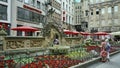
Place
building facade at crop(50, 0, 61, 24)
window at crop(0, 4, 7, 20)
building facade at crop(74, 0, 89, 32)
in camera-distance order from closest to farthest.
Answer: window at crop(0, 4, 7, 20), building facade at crop(50, 0, 61, 24), building facade at crop(74, 0, 89, 32)

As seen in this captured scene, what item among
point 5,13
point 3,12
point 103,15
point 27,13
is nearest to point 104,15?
point 103,15

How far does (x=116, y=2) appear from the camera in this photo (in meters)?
66.8

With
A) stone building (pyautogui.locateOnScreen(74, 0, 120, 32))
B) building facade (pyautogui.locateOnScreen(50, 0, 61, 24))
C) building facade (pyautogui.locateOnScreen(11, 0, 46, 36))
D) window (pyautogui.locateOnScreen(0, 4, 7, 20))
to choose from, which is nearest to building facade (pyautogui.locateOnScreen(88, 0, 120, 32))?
stone building (pyautogui.locateOnScreen(74, 0, 120, 32))

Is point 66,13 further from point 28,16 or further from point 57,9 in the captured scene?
point 28,16

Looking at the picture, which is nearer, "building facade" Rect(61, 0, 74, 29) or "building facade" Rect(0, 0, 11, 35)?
"building facade" Rect(0, 0, 11, 35)

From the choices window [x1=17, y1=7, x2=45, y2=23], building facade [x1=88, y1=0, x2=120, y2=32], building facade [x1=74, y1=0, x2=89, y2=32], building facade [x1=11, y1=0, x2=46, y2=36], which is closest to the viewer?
building facade [x1=11, y1=0, x2=46, y2=36]

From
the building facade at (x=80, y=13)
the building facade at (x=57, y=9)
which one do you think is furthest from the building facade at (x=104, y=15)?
the building facade at (x=57, y=9)

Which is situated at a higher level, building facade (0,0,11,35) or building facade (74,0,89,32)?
building facade (74,0,89,32)

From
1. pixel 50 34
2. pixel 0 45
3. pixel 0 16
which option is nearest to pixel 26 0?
pixel 0 16

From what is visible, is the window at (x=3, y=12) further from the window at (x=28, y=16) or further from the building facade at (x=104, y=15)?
the building facade at (x=104, y=15)

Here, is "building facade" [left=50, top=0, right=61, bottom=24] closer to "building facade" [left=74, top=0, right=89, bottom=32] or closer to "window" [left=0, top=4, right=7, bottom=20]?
"building facade" [left=74, top=0, right=89, bottom=32]

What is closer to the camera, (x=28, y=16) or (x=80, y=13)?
(x=28, y=16)

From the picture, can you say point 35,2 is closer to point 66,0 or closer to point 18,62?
point 66,0

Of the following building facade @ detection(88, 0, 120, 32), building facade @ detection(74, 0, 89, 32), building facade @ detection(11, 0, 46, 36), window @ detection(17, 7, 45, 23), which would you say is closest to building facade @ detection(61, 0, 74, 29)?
building facade @ detection(74, 0, 89, 32)
